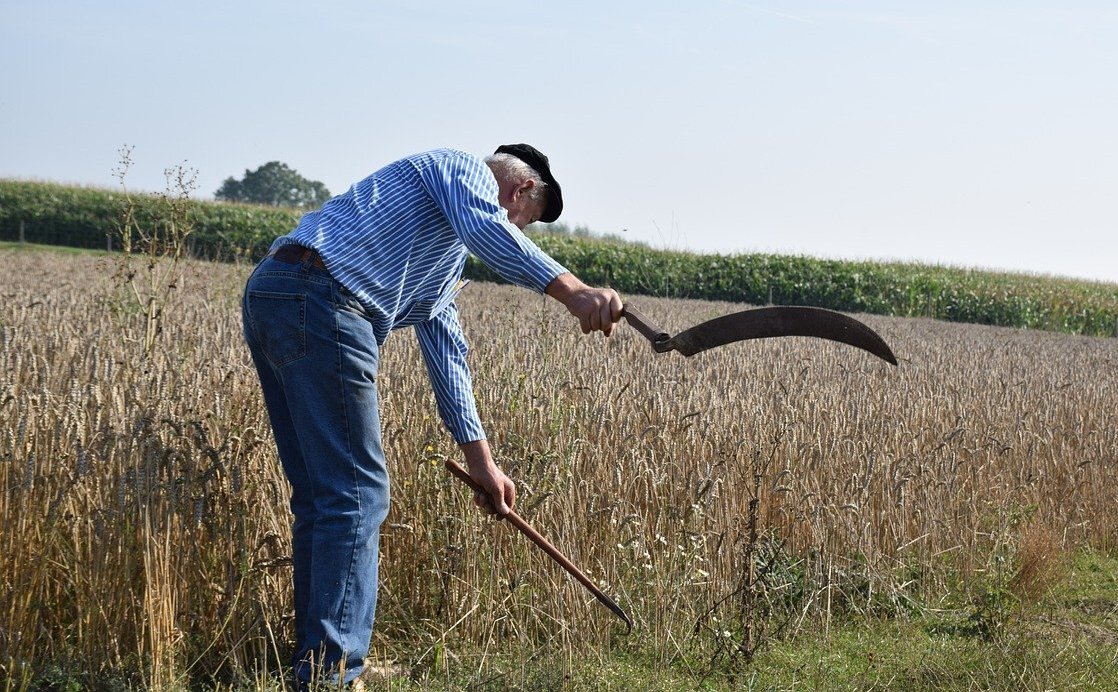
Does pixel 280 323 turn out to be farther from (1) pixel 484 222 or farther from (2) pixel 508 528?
(2) pixel 508 528

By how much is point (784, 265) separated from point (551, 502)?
108 ft

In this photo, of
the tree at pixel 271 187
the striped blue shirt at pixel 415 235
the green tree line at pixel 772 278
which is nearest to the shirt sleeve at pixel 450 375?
the striped blue shirt at pixel 415 235

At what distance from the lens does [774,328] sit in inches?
129

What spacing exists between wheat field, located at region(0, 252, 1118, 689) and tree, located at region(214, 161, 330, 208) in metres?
74.5

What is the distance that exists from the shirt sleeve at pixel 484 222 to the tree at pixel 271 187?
77.0 m

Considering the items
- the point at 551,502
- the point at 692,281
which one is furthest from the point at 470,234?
the point at 692,281

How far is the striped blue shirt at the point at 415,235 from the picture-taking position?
3.03 m

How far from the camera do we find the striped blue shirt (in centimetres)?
303

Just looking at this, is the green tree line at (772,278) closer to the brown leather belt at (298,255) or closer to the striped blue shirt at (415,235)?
the striped blue shirt at (415,235)

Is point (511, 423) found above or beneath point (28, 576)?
above

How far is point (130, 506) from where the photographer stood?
3.99 meters

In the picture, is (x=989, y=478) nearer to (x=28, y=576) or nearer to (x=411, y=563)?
(x=411, y=563)

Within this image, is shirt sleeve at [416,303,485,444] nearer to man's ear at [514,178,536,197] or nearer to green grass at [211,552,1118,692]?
man's ear at [514,178,536,197]

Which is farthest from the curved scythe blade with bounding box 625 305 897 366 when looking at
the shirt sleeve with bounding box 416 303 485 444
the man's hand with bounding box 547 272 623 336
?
the shirt sleeve with bounding box 416 303 485 444
